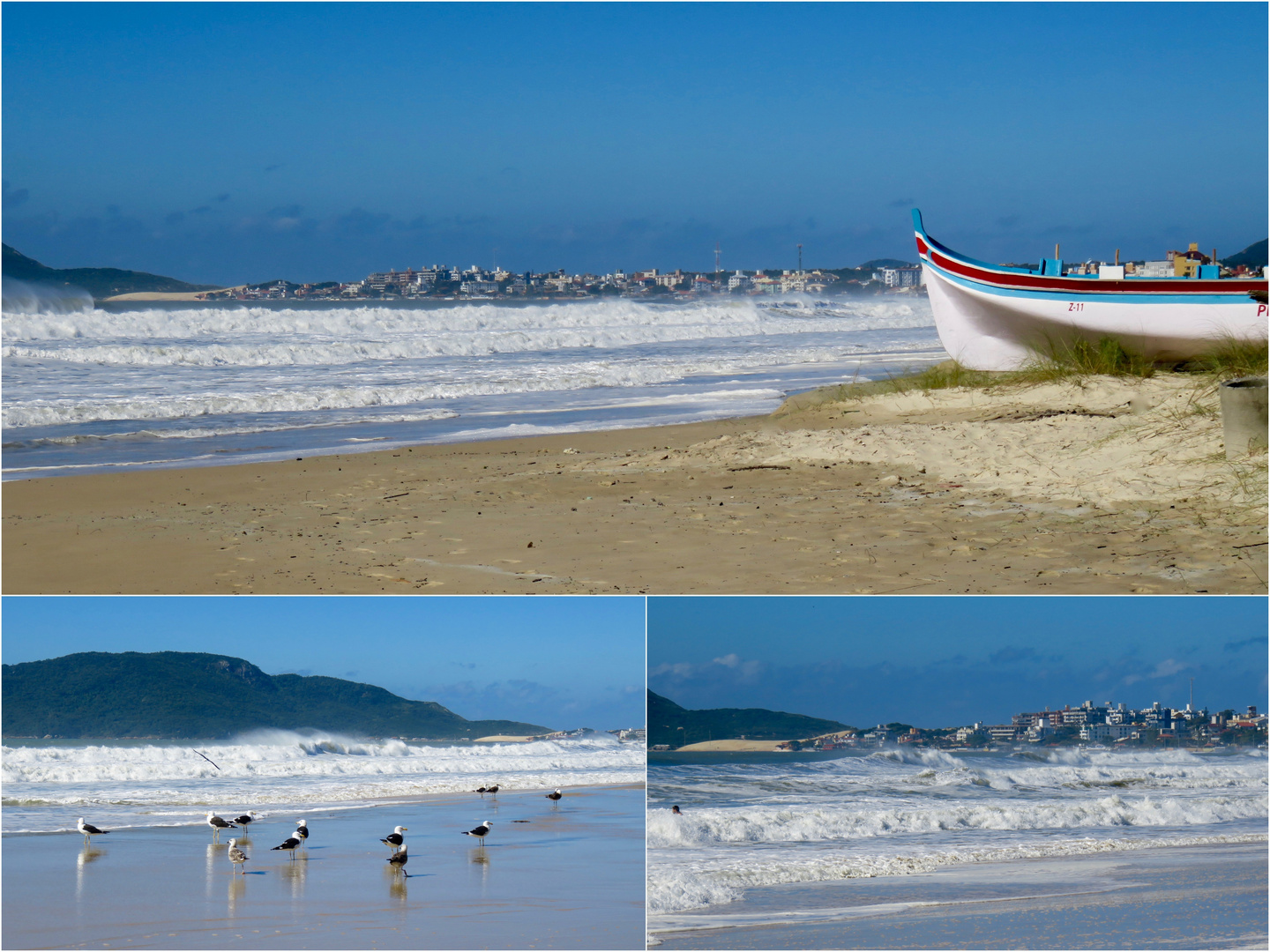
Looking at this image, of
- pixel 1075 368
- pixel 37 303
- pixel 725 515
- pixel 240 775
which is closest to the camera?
pixel 725 515

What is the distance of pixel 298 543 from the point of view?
7.50m

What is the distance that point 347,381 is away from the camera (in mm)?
19031

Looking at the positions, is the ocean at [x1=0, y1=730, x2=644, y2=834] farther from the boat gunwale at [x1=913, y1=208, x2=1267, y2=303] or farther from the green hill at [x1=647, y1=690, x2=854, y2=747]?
the boat gunwale at [x1=913, y1=208, x2=1267, y2=303]

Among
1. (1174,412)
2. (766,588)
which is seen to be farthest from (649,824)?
(1174,412)

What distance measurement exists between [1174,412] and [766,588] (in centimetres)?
534

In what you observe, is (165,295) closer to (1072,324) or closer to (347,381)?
(347,381)

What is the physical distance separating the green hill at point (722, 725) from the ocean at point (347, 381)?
7.53 metres

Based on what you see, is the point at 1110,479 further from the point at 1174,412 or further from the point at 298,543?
the point at 298,543

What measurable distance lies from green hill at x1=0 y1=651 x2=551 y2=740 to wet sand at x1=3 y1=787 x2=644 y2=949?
2.06ft

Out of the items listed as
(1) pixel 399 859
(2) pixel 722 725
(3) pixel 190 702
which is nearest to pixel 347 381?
(3) pixel 190 702

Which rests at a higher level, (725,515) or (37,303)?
(37,303)

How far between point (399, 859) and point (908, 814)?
355 centimetres

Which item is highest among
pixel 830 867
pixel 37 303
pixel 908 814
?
pixel 37 303

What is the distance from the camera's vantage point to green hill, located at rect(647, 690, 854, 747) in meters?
4.45
